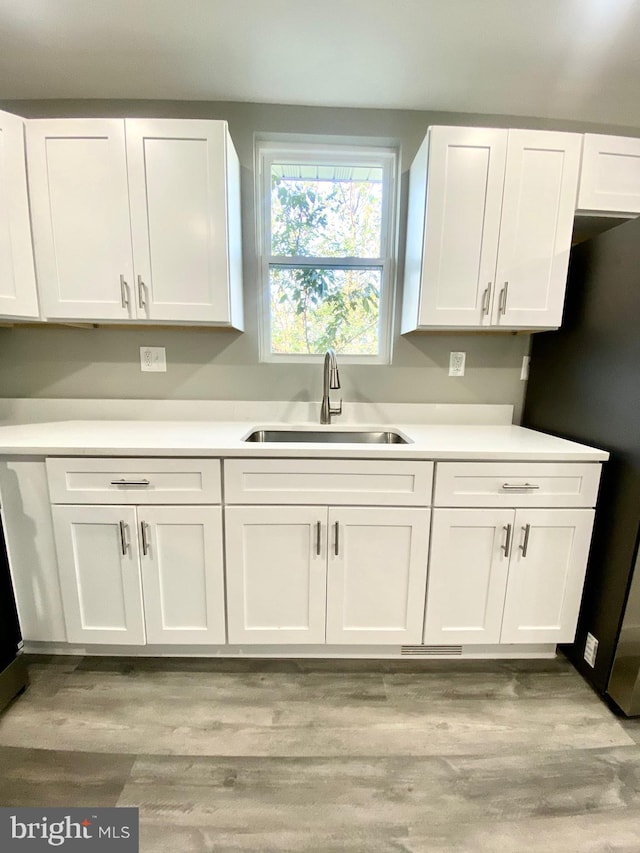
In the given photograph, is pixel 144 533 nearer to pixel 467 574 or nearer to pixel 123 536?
pixel 123 536

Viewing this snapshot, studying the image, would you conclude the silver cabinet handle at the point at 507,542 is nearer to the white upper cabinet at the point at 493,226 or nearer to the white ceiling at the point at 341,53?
the white upper cabinet at the point at 493,226

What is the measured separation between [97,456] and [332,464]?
873 mm

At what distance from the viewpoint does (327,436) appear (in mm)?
1916

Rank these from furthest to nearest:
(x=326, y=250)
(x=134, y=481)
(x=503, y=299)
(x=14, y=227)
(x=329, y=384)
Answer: (x=326, y=250) → (x=329, y=384) → (x=503, y=299) → (x=14, y=227) → (x=134, y=481)

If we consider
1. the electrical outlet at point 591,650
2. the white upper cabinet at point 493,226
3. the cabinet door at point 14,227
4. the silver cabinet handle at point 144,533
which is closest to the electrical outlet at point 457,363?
the white upper cabinet at point 493,226

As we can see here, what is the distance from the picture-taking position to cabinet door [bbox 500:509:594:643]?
A: 1426mm

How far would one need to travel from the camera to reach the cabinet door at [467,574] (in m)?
1.42

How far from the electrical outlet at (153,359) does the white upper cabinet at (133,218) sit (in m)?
0.31

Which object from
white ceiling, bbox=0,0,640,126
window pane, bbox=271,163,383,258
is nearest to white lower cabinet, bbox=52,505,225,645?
window pane, bbox=271,163,383,258

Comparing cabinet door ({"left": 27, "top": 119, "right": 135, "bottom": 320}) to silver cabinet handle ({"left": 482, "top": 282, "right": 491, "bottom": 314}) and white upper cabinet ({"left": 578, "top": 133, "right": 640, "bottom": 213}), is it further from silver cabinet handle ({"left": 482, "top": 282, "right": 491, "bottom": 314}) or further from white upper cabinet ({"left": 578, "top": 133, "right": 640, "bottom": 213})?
white upper cabinet ({"left": 578, "top": 133, "right": 640, "bottom": 213})

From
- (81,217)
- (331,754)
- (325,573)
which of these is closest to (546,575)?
(325,573)

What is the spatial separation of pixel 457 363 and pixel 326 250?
918mm

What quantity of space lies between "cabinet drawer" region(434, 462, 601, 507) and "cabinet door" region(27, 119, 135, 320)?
1513 millimetres

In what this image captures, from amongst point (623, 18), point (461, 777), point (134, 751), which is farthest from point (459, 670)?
point (623, 18)
